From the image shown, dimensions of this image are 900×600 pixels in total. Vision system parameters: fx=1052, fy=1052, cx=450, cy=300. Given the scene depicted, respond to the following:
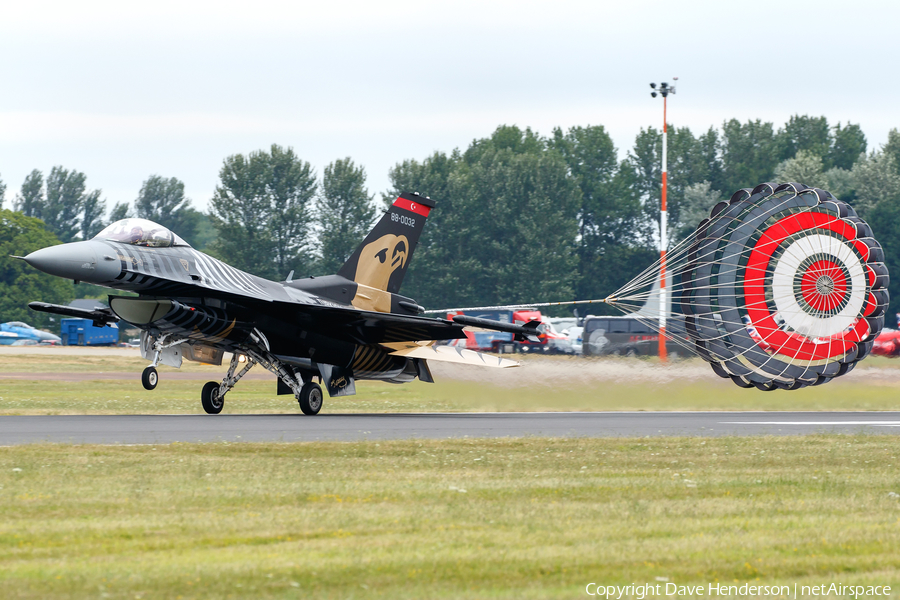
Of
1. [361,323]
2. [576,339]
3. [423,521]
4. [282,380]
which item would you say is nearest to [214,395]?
[282,380]

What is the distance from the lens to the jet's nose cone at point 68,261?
60.7ft

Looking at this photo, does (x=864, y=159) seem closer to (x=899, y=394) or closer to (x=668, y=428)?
(x=899, y=394)

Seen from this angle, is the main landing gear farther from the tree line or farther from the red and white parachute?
the tree line

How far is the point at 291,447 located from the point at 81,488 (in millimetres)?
4693

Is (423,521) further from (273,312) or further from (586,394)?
(586,394)

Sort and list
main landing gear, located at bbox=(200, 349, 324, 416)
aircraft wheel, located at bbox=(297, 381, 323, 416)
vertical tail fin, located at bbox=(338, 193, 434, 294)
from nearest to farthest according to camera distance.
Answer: main landing gear, located at bbox=(200, 349, 324, 416), aircraft wheel, located at bbox=(297, 381, 323, 416), vertical tail fin, located at bbox=(338, 193, 434, 294)

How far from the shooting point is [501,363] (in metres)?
24.7

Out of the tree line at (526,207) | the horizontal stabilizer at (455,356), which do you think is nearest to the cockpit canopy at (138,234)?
the horizontal stabilizer at (455,356)

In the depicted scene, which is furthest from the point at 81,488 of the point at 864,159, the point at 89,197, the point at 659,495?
the point at 89,197

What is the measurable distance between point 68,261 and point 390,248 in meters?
8.88

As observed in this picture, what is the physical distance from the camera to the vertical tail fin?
2534 cm

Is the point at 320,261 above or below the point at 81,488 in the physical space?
above

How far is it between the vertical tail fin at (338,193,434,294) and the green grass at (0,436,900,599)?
1104 centimetres

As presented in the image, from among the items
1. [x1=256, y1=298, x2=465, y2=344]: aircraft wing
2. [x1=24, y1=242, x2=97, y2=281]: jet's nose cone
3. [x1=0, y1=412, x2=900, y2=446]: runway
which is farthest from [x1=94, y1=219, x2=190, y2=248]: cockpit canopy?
[x1=0, y1=412, x2=900, y2=446]: runway
